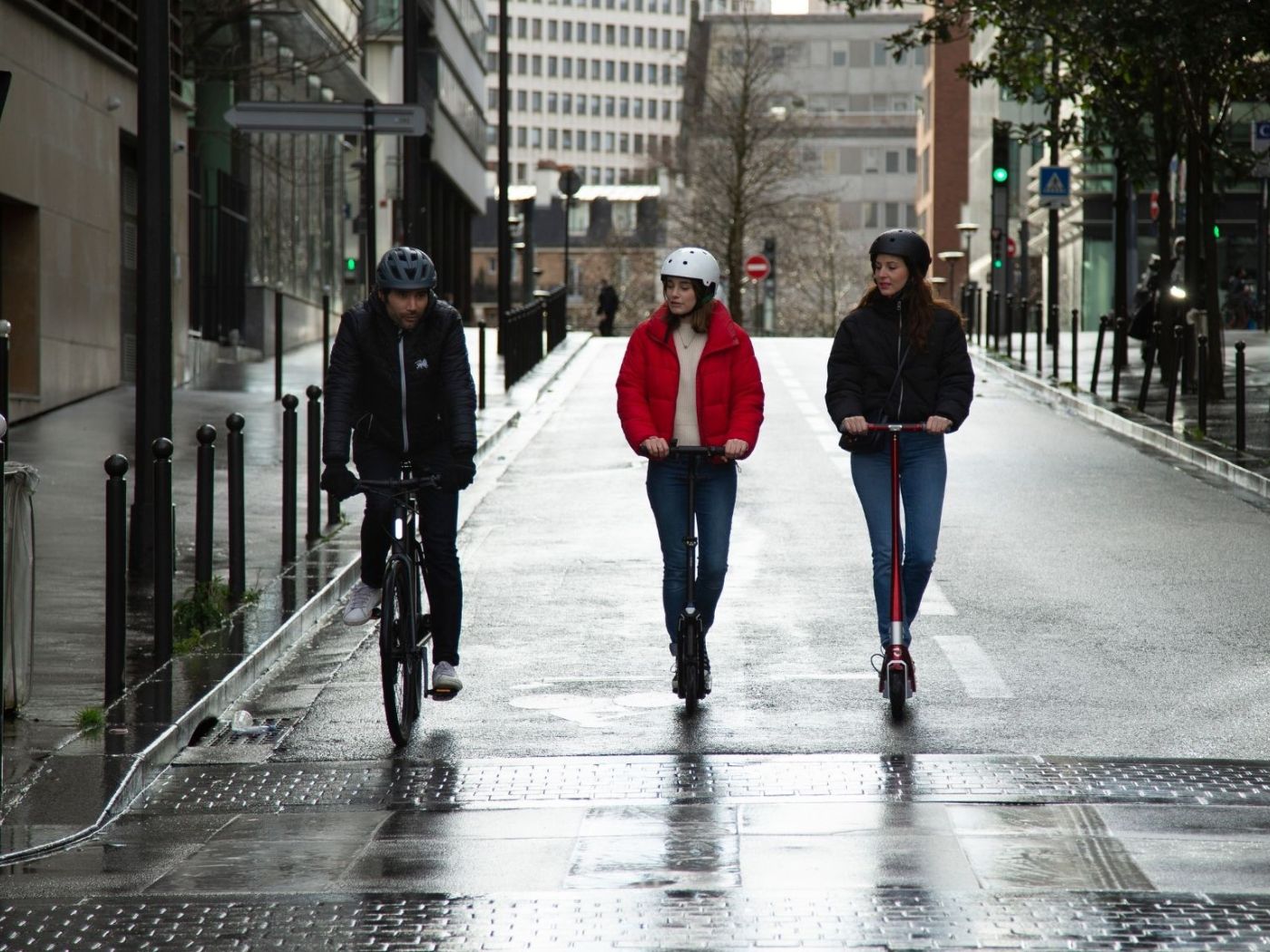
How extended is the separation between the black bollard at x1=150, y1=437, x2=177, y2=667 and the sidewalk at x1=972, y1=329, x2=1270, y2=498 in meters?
9.85

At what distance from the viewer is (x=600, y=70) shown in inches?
7643

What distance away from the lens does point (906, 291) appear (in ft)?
28.9

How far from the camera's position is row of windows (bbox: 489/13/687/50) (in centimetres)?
19100

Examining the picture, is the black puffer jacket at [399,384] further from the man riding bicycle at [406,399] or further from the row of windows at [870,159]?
the row of windows at [870,159]

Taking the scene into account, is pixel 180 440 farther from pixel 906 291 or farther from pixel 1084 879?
pixel 1084 879

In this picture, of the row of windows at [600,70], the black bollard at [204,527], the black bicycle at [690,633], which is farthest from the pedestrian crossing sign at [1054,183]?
Result: the row of windows at [600,70]

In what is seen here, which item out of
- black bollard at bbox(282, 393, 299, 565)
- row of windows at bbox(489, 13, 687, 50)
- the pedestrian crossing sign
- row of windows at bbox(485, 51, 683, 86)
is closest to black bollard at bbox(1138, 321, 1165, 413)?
the pedestrian crossing sign

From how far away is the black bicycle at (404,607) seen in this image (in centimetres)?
834

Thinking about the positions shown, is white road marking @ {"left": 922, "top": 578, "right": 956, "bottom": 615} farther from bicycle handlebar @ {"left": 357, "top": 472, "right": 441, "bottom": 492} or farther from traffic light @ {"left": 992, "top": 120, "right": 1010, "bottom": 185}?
traffic light @ {"left": 992, "top": 120, "right": 1010, "bottom": 185}

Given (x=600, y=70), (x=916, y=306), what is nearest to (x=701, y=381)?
(x=916, y=306)

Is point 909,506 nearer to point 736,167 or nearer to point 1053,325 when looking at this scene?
point 1053,325

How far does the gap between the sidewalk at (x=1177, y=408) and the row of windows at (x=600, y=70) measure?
157186mm

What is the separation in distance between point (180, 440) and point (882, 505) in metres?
12.8

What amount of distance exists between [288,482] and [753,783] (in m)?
6.06
